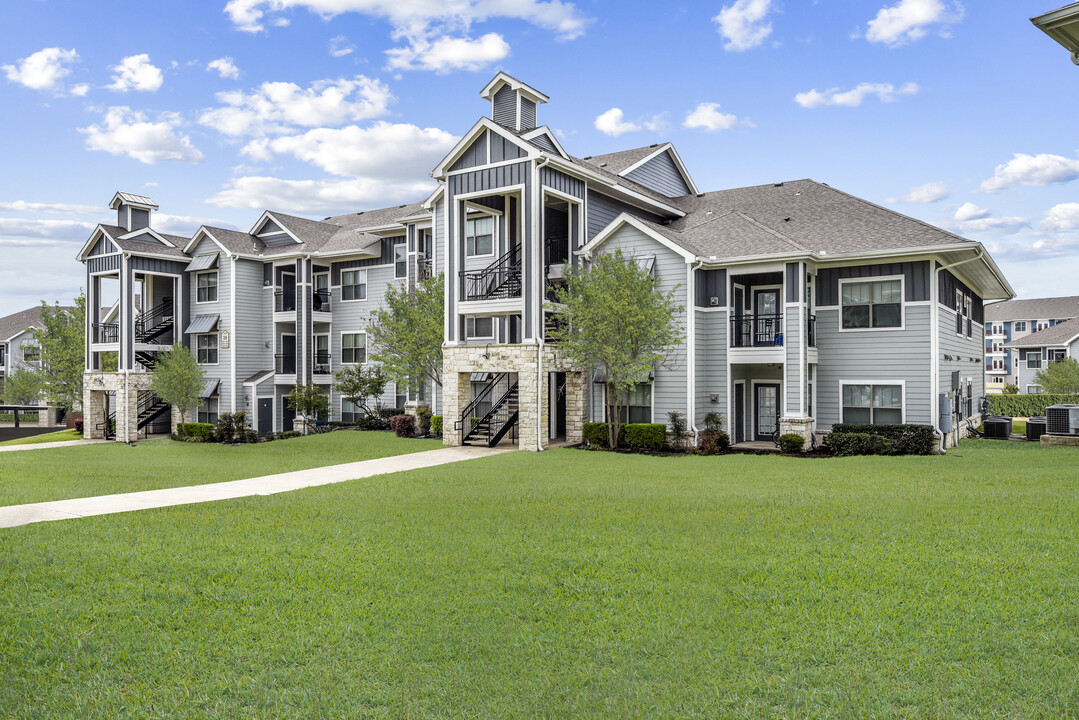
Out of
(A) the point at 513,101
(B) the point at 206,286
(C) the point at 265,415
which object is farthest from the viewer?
(B) the point at 206,286

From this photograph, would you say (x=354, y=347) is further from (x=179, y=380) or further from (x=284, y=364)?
(x=179, y=380)

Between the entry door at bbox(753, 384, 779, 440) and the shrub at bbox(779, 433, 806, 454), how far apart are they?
9.23 feet

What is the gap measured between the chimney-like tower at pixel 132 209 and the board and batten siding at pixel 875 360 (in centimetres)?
3149

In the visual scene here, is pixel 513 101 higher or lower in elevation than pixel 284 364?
higher

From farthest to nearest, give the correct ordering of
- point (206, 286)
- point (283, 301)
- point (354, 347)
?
point (206, 286), point (283, 301), point (354, 347)

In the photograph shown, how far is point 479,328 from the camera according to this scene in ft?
93.6

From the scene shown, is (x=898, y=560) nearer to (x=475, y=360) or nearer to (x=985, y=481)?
(x=985, y=481)

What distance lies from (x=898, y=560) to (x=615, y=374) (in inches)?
539

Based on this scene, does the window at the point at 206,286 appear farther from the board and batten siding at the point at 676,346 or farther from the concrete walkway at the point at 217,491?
the board and batten siding at the point at 676,346

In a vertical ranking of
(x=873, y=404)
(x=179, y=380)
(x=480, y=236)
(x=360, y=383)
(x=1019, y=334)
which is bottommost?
(x=873, y=404)

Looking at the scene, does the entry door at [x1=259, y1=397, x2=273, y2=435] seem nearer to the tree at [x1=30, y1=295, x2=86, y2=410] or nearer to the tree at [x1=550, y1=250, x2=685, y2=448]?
the tree at [x1=30, y1=295, x2=86, y2=410]

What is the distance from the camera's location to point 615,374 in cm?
2166

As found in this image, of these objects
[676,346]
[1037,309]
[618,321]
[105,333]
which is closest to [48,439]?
[105,333]

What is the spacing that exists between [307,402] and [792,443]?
20.0 meters
